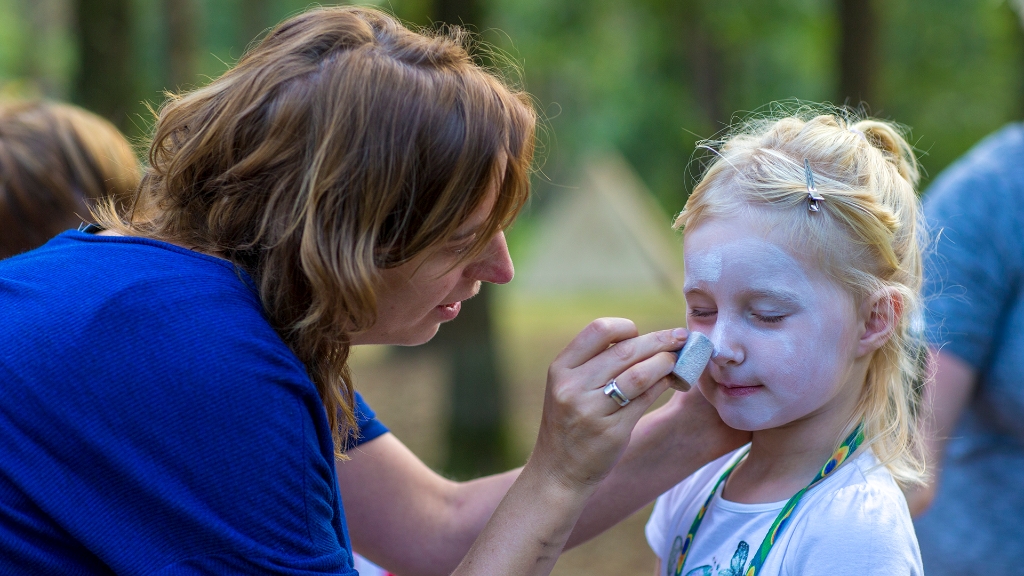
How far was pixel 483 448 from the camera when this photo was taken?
7219mm

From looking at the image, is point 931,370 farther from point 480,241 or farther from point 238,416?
point 238,416

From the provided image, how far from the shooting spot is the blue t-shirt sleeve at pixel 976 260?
242cm

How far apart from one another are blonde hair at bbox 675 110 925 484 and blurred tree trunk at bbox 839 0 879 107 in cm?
555

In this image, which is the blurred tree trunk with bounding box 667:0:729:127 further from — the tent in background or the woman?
the woman

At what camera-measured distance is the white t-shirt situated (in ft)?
5.17

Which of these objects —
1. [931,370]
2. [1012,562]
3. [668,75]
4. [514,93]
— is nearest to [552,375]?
[514,93]

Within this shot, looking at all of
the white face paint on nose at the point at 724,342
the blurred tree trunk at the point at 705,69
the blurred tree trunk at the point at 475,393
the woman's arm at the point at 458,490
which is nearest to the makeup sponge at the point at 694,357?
the white face paint on nose at the point at 724,342

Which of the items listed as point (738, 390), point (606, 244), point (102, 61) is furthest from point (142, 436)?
point (606, 244)

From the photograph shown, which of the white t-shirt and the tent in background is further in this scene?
the tent in background

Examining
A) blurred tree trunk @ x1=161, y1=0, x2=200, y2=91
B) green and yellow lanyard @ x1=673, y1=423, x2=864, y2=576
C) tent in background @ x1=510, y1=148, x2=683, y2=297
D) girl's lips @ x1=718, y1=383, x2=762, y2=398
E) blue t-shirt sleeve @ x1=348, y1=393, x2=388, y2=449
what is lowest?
tent in background @ x1=510, y1=148, x2=683, y2=297

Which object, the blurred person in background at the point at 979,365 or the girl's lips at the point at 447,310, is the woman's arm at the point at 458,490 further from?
the blurred person in background at the point at 979,365

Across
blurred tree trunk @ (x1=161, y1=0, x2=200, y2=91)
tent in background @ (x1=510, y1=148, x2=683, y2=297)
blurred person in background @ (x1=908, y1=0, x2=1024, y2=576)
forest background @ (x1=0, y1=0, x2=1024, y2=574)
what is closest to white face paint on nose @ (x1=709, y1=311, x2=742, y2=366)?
forest background @ (x1=0, y1=0, x2=1024, y2=574)

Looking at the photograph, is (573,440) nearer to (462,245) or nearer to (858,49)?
(462,245)

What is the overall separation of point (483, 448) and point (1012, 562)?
16.7 ft
